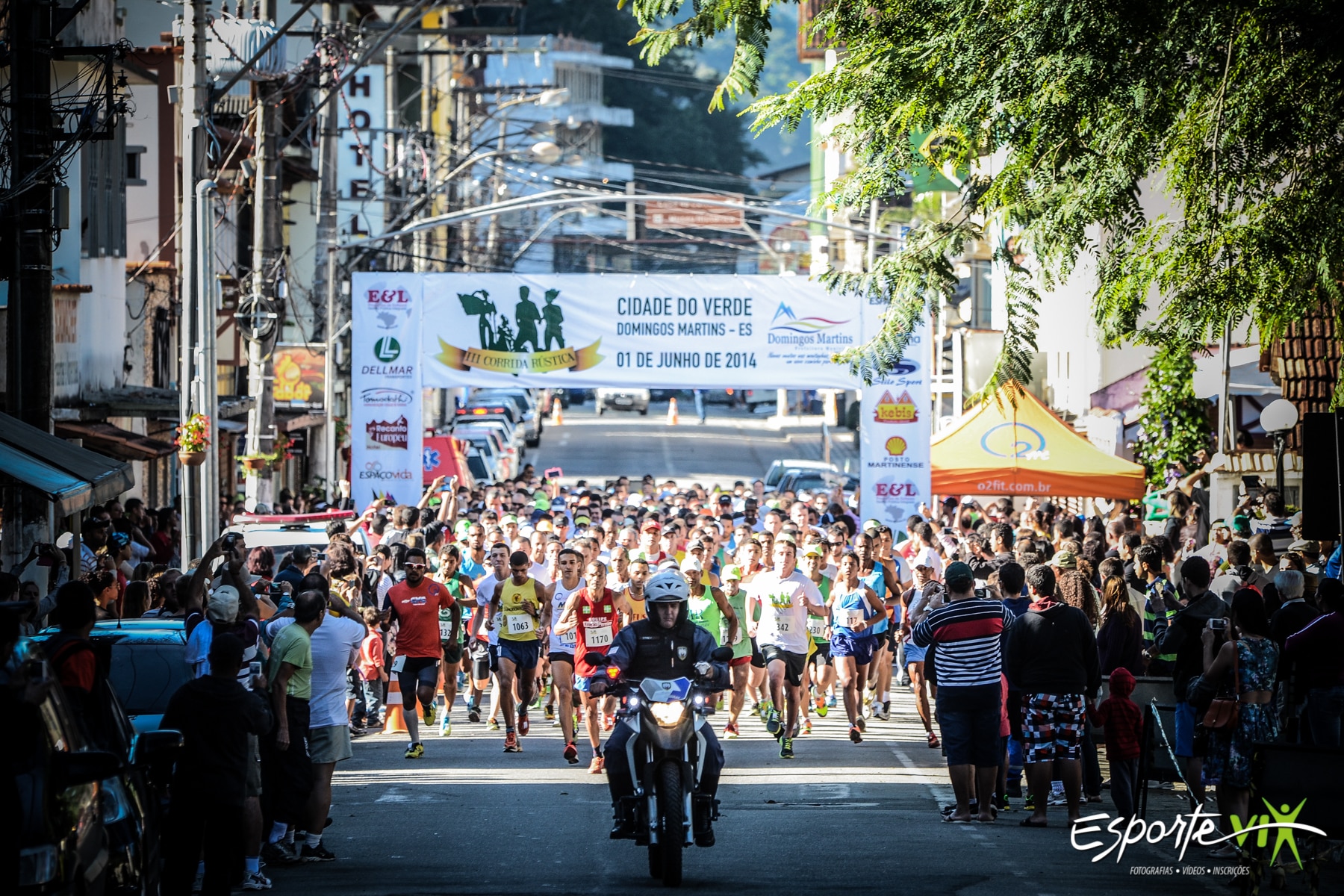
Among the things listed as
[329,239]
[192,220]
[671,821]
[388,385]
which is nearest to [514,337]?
[388,385]

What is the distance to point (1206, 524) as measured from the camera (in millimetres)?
25109

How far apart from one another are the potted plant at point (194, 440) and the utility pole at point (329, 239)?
28.2 feet

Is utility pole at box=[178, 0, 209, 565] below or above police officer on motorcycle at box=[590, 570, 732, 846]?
above

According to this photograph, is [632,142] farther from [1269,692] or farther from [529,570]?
[1269,692]

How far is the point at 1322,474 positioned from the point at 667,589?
4625 millimetres

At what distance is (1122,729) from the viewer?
11.9 meters

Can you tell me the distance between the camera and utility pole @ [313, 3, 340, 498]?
2864 centimetres

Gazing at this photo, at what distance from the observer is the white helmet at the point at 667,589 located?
1161 centimetres

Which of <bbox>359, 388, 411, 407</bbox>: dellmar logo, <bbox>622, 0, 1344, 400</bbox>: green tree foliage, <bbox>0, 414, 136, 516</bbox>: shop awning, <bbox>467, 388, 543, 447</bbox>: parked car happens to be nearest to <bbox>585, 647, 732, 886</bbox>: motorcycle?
<bbox>622, 0, 1344, 400</bbox>: green tree foliage

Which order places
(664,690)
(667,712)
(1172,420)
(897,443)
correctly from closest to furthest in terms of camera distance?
(667,712) → (664,690) → (897,443) → (1172,420)

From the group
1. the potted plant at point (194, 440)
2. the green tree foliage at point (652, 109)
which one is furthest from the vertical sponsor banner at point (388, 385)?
the green tree foliage at point (652, 109)

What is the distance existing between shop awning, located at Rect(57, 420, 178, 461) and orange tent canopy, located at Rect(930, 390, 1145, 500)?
10.0 m

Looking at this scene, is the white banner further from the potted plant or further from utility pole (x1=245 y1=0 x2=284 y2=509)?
the potted plant

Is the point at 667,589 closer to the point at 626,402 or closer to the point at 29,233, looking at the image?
the point at 29,233
